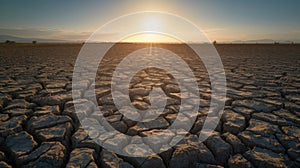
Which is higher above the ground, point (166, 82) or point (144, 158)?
point (166, 82)

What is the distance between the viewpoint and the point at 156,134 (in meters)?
1.40

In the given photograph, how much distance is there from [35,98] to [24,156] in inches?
42.0

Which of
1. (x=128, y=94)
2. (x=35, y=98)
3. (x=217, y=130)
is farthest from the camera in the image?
(x=128, y=94)

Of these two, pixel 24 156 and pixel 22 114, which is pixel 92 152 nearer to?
pixel 24 156

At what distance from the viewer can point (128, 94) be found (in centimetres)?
227

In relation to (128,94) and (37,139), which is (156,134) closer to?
(37,139)

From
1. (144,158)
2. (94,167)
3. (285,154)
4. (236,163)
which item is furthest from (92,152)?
(285,154)

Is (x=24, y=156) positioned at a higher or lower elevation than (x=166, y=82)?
lower

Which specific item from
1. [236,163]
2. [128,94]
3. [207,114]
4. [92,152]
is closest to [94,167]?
[92,152]

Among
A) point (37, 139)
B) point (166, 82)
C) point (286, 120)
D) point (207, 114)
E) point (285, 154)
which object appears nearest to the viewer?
point (285, 154)

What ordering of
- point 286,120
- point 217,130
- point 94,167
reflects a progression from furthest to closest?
point 286,120
point 217,130
point 94,167

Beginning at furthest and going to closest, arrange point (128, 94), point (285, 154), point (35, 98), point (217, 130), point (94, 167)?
point (128, 94) < point (35, 98) < point (217, 130) < point (285, 154) < point (94, 167)

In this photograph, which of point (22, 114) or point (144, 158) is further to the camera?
point (22, 114)

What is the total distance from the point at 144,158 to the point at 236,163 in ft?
1.72
